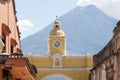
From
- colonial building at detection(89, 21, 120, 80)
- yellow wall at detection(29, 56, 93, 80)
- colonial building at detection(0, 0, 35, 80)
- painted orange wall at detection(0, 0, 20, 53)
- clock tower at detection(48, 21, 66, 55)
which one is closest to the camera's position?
colonial building at detection(0, 0, 35, 80)

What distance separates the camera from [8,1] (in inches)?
894

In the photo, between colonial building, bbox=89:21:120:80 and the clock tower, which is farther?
the clock tower

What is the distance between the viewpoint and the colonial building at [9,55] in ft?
55.0

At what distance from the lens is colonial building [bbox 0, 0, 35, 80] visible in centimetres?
1675

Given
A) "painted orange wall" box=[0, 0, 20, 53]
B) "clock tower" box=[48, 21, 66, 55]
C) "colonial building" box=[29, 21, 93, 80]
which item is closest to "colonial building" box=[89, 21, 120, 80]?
"painted orange wall" box=[0, 0, 20, 53]

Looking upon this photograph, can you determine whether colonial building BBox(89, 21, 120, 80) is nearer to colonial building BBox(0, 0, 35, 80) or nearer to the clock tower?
colonial building BBox(0, 0, 35, 80)

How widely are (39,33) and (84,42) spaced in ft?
60.0

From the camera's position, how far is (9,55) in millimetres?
16688

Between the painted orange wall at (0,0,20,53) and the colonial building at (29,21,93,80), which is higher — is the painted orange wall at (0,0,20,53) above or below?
above

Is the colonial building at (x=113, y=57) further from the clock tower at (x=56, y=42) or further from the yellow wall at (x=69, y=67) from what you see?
the clock tower at (x=56, y=42)

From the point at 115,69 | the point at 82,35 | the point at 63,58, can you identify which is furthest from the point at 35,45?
the point at 115,69

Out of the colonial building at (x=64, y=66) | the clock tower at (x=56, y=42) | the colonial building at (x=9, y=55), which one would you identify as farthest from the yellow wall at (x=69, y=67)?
the colonial building at (x=9, y=55)

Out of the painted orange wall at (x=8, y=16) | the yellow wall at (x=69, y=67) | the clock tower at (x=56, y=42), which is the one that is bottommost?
the yellow wall at (x=69, y=67)

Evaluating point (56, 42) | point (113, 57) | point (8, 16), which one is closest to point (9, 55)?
point (8, 16)
